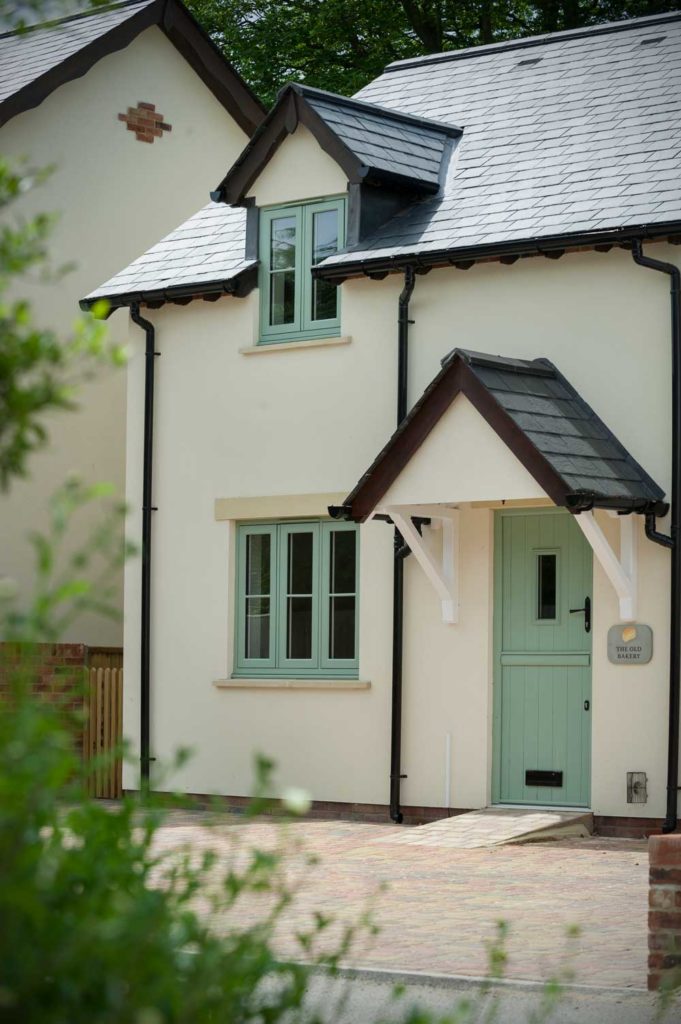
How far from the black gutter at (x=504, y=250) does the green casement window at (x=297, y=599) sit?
2.34m

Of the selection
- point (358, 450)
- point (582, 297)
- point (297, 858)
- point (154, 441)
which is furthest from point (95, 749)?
point (582, 297)

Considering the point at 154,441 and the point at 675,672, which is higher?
the point at 154,441

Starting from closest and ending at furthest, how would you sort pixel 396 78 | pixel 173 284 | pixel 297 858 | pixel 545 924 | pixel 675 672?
pixel 545 924
pixel 297 858
pixel 675 672
pixel 173 284
pixel 396 78

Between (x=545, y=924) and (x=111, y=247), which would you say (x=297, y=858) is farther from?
(x=111, y=247)

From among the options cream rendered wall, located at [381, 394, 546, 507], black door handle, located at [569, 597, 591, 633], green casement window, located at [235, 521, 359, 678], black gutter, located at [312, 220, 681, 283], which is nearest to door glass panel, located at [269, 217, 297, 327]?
black gutter, located at [312, 220, 681, 283]

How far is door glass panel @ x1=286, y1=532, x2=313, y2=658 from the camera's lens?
50.8 feet

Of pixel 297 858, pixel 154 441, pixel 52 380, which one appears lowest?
pixel 297 858

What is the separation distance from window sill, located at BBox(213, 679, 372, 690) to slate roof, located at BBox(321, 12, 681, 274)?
12.2 ft

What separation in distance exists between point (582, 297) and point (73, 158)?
821 cm

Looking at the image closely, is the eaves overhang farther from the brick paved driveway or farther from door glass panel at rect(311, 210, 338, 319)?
the brick paved driveway

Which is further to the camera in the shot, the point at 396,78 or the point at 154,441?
the point at 396,78

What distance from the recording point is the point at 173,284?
53.4 feet

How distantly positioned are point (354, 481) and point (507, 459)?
2.46m

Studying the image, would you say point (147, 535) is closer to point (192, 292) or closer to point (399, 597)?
point (192, 292)
